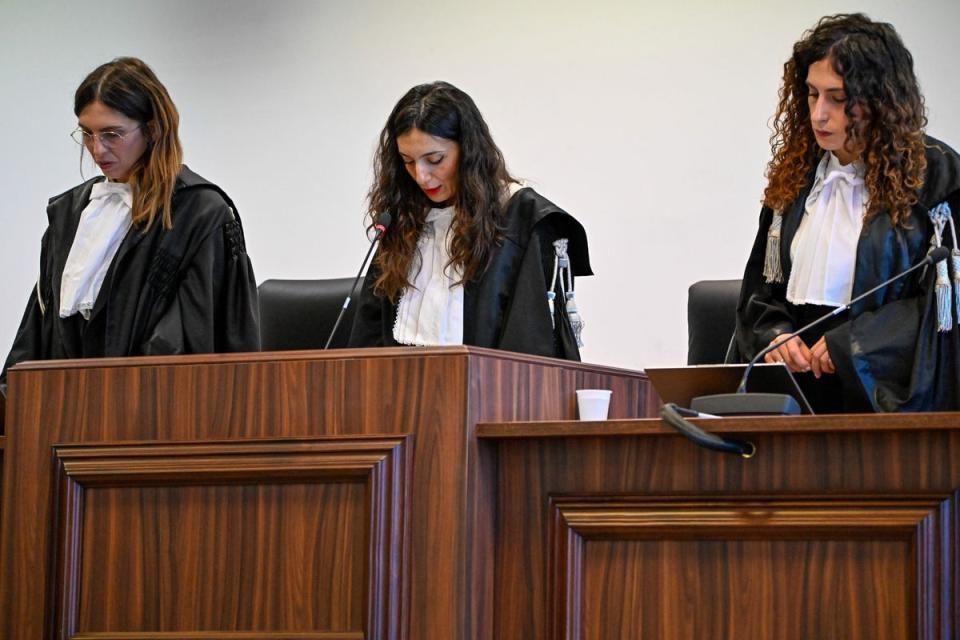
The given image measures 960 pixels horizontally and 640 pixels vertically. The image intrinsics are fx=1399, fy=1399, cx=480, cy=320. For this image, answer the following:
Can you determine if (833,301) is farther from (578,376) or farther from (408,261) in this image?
(408,261)

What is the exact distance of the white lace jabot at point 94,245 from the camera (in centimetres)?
342

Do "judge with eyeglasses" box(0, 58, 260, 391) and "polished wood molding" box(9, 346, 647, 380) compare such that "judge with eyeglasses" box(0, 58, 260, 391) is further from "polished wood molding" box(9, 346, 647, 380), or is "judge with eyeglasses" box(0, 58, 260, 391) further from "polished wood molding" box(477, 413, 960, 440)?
"polished wood molding" box(477, 413, 960, 440)

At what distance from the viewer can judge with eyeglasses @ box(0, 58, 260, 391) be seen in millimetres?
3377

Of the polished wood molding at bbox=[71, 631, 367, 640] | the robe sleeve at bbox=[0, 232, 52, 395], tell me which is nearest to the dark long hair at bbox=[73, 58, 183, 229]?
the robe sleeve at bbox=[0, 232, 52, 395]

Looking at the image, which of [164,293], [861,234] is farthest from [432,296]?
[861,234]

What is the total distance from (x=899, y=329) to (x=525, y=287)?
37.8 inches

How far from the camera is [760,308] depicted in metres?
3.07

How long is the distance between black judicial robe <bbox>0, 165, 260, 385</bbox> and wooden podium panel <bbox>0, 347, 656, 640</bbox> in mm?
689

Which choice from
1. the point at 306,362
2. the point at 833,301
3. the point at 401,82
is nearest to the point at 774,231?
the point at 833,301

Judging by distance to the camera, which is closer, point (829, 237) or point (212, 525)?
point (212, 525)

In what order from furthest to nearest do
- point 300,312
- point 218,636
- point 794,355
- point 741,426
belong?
1. point 300,312
2. point 794,355
3. point 218,636
4. point 741,426

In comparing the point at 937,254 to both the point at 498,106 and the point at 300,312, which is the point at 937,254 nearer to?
the point at 300,312

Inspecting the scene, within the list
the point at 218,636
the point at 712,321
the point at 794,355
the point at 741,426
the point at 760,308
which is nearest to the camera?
the point at 741,426

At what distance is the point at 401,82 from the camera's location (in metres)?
5.23
